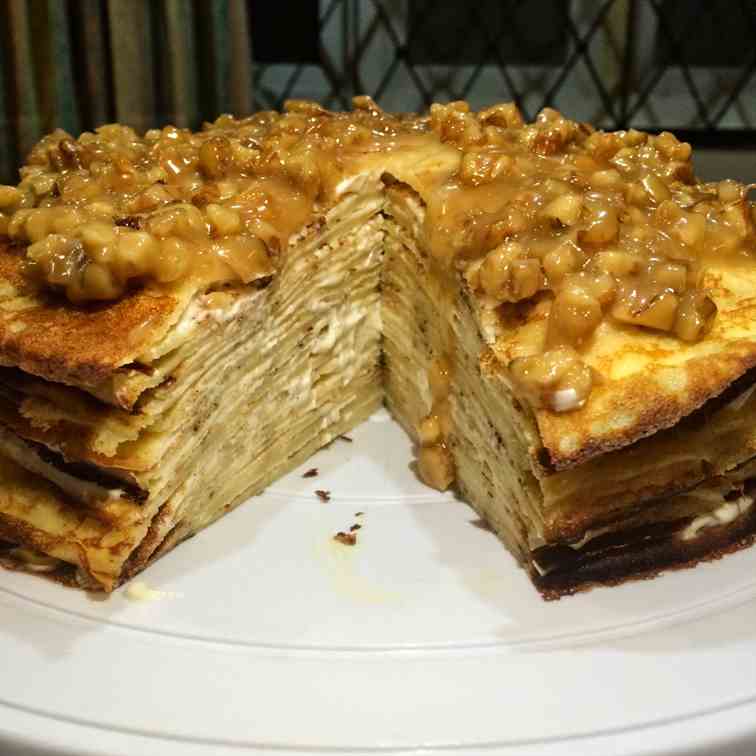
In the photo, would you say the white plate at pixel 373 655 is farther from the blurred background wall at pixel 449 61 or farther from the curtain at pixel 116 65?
the blurred background wall at pixel 449 61

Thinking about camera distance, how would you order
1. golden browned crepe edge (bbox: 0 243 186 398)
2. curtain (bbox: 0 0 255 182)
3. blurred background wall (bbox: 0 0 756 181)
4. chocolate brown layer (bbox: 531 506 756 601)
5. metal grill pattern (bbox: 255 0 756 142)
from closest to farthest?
golden browned crepe edge (bbox: 0 243 186 398) < chocolate brown layer (bbox: 531 506 756 601) < curtain (bbox: 0 0 255 182) < blurred background wall (bbox: 0 0 756 181) < metal grill pattern (bbox: 255 0 756 142)

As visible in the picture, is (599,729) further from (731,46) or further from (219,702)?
(731,46)

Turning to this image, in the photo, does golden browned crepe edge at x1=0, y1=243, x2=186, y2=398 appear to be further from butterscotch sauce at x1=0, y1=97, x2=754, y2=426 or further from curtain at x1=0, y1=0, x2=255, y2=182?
curtain at x1=0, y1=0, x2=255, y2=182

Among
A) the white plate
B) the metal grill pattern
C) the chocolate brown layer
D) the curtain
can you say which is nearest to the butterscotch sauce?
the chocolate brown layer

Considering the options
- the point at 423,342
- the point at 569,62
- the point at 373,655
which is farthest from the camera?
the point at 569,62

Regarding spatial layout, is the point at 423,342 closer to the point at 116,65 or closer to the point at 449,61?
the point at 116,65

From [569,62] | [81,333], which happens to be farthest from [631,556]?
[569,62]

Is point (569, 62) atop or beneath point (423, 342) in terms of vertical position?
beneath

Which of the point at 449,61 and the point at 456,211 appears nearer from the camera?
the point at 456,211
